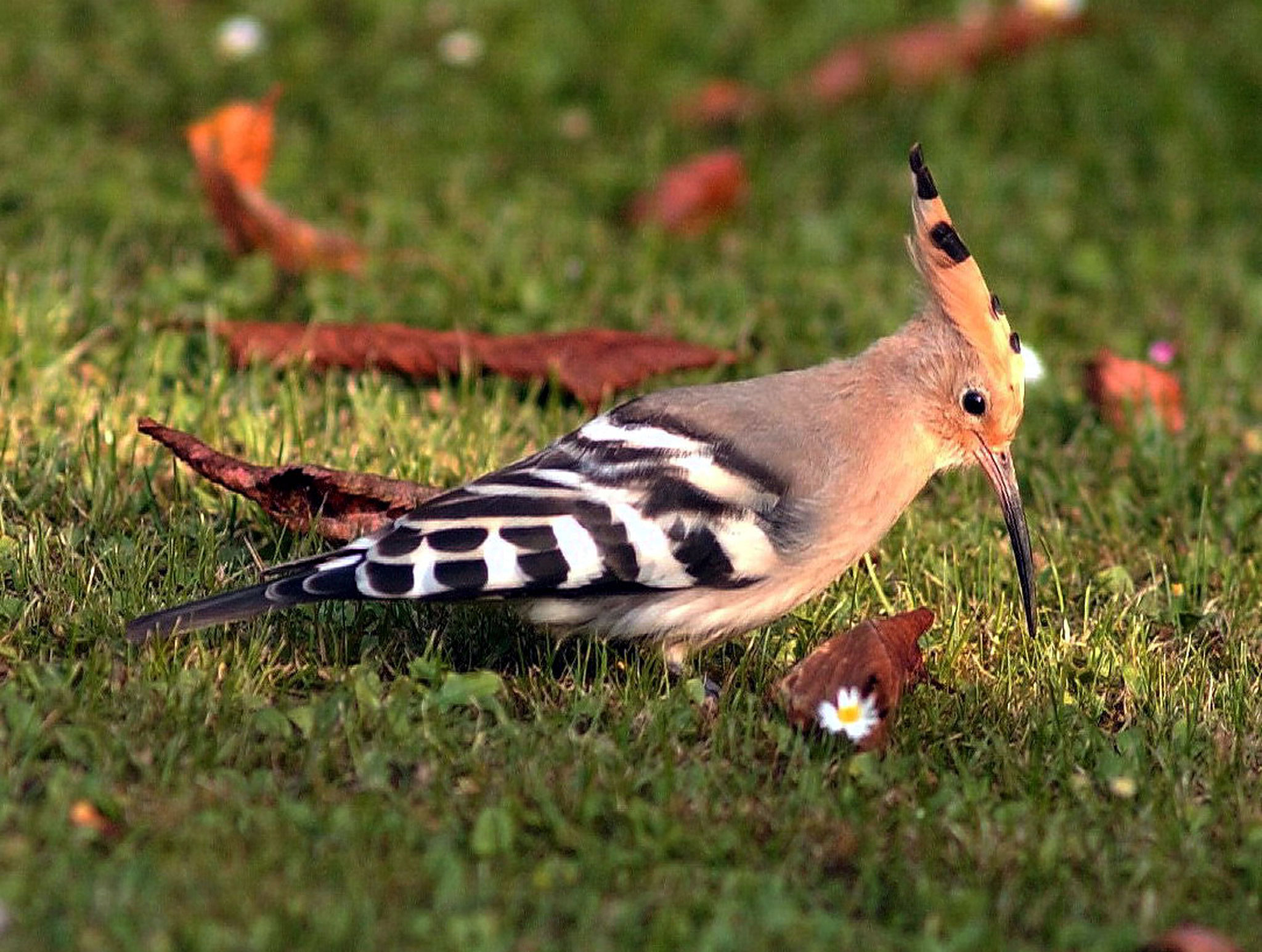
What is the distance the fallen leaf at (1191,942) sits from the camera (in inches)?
99.0

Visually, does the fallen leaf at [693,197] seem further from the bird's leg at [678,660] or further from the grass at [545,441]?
the bird's leg at [678,660]

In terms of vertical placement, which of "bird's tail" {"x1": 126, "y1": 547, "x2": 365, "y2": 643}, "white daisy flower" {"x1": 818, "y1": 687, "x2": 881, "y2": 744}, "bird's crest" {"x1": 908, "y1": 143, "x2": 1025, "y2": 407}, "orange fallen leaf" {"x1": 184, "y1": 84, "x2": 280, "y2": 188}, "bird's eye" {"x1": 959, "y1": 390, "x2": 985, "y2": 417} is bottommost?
"white daisy flower" {"x1": 818, "y1": 687, "x2": 881, "y2": 744}

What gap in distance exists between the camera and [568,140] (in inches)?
266

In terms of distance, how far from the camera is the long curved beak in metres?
3.73

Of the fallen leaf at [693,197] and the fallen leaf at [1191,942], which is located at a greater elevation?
the fallen leaf at [693,197]

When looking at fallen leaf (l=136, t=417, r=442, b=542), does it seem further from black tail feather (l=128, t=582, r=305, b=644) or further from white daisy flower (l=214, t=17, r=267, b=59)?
white daisy flower (l=214, t=17, r=267, b=59)

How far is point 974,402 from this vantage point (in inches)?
144

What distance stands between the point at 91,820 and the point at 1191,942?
152cm

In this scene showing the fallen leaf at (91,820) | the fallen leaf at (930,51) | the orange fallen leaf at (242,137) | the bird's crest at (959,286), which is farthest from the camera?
the fallen leaf at (930,51)

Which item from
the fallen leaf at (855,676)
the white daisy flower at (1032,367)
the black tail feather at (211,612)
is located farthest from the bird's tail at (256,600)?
the white daisy flower at (1032,367)

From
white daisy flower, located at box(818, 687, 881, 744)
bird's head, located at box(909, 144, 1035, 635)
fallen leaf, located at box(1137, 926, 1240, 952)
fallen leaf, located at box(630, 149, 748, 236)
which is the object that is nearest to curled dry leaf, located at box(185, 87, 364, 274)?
fallen leaf, located at box(630, 149, 748, 236)

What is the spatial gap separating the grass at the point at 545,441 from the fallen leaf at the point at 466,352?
0.07 m

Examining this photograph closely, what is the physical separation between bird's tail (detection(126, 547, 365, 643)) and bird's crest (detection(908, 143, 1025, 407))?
127 centimetres

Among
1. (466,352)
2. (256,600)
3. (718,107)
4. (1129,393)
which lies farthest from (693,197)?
(256,600)
